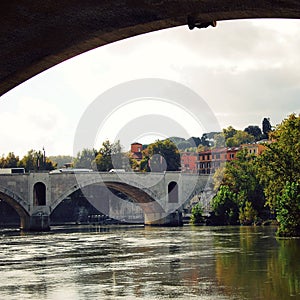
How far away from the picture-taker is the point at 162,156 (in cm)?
8869

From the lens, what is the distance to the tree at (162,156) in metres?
88.6

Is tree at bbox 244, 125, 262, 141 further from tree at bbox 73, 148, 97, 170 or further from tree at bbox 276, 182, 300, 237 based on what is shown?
tree at bbox 276, 182, 300, 237

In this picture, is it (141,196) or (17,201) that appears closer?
(17,201)

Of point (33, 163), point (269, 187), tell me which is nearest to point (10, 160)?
point (33, 163)

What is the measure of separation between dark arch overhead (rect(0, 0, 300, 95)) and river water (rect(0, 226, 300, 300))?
27.1ft

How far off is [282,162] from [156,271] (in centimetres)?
2256

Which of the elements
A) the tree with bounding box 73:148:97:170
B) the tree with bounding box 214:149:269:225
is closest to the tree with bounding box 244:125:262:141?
the tree with bounding box 73:148:97:170

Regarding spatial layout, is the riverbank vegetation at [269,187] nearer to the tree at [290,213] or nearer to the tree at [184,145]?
the tree at [290,213]

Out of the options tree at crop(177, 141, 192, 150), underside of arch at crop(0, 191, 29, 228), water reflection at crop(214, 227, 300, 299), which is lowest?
water reflection at crop(214, 227, 300, 299)

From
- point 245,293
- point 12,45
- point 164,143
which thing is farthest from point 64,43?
point 164,143

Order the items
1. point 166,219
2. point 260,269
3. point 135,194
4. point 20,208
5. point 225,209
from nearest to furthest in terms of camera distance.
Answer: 1. point 260,269
2. point 225,209
3. point 20,208
4. point 166,219
5. point 135,194

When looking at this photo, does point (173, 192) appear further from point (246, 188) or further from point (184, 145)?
point (184, 145)

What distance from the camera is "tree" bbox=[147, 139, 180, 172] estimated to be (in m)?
88.6

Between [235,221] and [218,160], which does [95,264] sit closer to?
[235,221]
